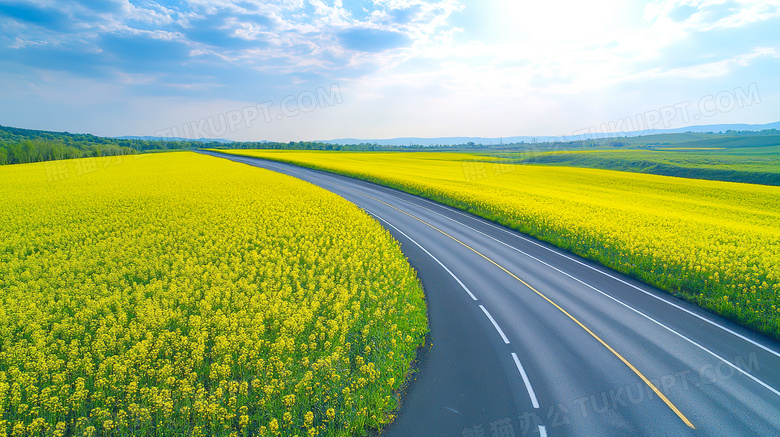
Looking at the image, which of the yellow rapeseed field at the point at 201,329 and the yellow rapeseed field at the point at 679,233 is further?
the yellow rapeseed field at the point at 679,233

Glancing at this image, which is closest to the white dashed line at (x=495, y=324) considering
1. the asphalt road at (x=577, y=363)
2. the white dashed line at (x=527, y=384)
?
the asphalt road at (x=577, y=363)

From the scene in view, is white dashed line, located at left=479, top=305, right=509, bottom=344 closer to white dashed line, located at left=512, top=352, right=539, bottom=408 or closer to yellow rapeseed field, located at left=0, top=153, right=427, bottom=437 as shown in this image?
white dashed line, located at left=512, top=352, right=539, bottom=408

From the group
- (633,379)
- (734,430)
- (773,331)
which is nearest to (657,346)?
(633,379)

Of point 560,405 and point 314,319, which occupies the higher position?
point 314,319

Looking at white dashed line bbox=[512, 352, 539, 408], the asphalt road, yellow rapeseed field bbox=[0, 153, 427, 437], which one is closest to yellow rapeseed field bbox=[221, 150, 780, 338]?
the asphalt road

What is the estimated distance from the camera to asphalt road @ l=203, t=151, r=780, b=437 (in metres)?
8.70

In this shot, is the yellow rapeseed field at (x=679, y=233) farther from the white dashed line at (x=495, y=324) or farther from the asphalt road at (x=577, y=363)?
the white dashed line at (x=495, y=324)

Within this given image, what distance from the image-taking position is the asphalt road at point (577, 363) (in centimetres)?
870

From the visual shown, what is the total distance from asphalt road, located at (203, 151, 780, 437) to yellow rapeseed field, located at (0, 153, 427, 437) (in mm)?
1590

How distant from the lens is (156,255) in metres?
16.8

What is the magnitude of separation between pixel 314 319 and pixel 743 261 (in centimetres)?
2293

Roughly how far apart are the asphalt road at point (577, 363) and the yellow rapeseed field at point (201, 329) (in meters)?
1.59

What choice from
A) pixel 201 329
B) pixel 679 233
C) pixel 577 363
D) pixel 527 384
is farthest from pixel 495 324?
pixel 679 233

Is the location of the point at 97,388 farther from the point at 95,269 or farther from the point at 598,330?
the point at 598,330
